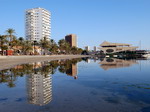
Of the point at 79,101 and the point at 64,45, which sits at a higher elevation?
the point at 64,45

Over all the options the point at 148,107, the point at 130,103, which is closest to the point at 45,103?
the point at 130,103

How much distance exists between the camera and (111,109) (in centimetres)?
831

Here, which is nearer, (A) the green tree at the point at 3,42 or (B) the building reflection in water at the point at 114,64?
(B) the building reflection in water at the point at 114,64

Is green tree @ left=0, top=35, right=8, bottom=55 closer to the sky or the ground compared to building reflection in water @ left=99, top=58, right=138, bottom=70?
closer to the sky

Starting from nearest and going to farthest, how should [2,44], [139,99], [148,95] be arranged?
1. [139,99]
2. [148,95]
3. [2,44]

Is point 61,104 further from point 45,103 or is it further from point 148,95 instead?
point 148,95

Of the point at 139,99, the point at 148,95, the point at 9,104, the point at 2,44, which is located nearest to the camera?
the point at 9,104

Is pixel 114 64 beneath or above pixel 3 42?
beneath

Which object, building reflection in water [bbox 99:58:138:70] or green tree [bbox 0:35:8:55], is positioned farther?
green tree [bbox 0:35:8:55]

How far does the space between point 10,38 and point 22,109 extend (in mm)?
88690

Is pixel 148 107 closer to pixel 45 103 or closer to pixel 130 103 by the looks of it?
pixel 130 103

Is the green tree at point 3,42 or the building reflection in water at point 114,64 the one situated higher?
the green tree at point 3,42

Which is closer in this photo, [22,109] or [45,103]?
[22,109]

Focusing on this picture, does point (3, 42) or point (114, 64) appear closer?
point (114, 64)
